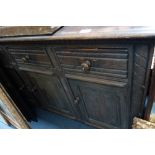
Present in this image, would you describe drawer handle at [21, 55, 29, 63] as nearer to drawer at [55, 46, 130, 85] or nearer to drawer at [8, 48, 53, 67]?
drawer at [8, 48, 53, 67]

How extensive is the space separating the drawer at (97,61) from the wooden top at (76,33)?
7cm

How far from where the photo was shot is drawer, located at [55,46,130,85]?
0.71 metres

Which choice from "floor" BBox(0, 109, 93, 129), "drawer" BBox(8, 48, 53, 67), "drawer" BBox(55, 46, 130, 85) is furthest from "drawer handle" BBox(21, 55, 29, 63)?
"floor" BBox(0, 109, 93, 129)

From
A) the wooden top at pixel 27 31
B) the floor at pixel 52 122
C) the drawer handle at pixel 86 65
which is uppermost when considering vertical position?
the wooden top at pixel 27 31

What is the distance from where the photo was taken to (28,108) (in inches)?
62.1

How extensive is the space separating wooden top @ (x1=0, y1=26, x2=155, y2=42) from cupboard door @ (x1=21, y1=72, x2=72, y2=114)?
28cm

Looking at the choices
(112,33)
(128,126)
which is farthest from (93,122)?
(112,33)

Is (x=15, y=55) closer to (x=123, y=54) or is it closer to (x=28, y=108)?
(x=28, y=108)

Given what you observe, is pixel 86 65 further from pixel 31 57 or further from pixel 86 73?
pixel 31 57

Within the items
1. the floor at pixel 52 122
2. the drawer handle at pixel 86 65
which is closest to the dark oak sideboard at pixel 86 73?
the drawer handle at pixel 86 65

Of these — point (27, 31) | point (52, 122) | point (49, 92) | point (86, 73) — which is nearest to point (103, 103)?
point (86, 73)

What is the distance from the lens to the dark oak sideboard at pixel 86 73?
696 mm

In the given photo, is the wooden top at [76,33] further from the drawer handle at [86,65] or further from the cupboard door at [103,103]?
the cupboard door at [103,103]

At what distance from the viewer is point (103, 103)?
1.00 m
